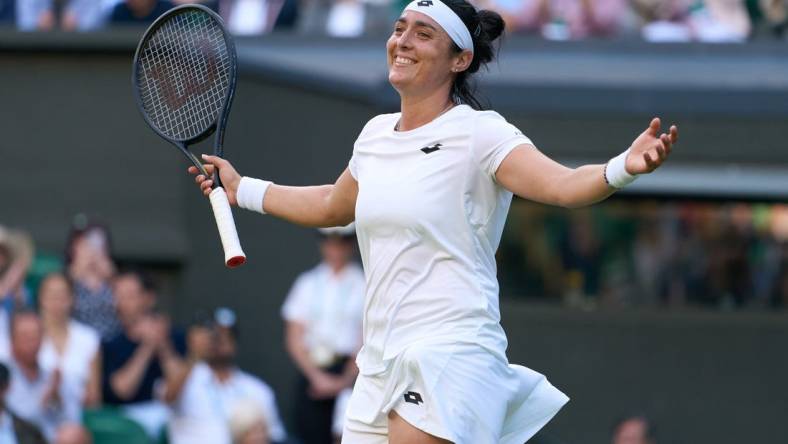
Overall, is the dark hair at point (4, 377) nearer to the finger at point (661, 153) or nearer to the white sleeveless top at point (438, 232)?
the white sleeveless top at point (438, 232)

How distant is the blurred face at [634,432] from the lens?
904 centimetres

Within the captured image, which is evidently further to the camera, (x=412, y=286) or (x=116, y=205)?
(x=116, y=205)

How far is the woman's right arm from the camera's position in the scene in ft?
17.5

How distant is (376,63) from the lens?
10672mm

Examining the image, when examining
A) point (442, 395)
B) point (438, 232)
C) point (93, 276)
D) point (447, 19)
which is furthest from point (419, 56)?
point (93, 276)

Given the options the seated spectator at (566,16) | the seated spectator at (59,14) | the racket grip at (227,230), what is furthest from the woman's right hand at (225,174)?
the seated spectator at (59,14)

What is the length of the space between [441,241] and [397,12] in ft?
21.1

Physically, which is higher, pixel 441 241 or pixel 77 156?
pixel 441 241

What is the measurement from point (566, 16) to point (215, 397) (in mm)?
3657

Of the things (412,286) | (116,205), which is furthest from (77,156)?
(412,286)

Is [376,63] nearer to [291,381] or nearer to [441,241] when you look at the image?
[291,381]

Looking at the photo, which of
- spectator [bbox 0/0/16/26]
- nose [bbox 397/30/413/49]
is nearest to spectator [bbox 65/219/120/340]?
spectator [bbox 0/0/16/26]

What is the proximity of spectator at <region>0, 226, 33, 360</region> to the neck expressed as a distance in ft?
15.1

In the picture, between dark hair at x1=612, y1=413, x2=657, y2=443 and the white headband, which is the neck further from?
dark hair at x1=612, y1=413, x2=657, y2=443
